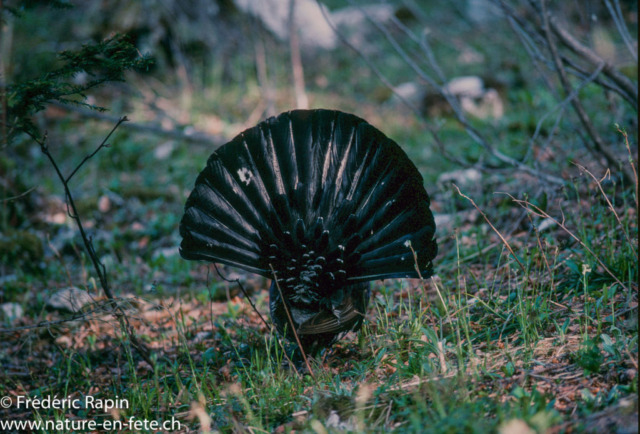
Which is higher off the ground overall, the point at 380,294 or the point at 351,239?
the point at 351,239

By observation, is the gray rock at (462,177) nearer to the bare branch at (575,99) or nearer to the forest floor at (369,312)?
the forest floor at (369,312)

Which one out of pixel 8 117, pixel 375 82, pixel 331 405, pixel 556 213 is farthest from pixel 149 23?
pixel 331 405

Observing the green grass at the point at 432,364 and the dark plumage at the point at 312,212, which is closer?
the green grass at the point at 432,364

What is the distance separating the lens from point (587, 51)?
355 centimetres

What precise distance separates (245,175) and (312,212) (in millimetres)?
393

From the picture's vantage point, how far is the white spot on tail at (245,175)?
8.13 feet

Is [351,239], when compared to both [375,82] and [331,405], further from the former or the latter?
[375,82]

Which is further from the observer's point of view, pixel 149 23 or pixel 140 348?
pixel 149 23

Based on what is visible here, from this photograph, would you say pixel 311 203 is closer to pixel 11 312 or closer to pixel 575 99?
pixel 575 99

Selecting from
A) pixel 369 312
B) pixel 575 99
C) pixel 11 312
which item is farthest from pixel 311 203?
pixel 11 312

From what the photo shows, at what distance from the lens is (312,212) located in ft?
7.98

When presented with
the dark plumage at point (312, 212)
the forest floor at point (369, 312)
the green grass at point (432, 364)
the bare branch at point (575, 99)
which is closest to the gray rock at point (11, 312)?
the forest floor at point (369, 312)

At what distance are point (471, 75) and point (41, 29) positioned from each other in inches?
295

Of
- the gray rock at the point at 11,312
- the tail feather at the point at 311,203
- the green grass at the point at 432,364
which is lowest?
the green grass at the point at 432,364
